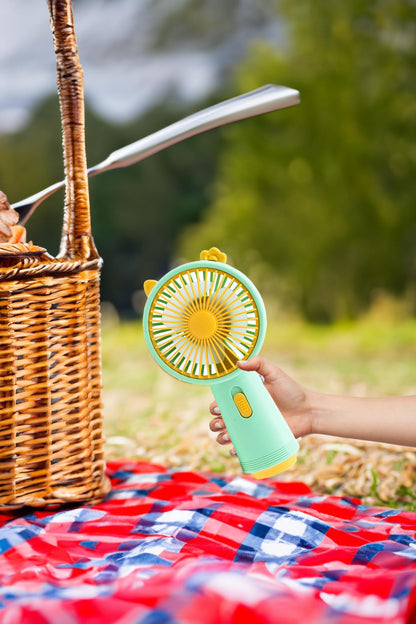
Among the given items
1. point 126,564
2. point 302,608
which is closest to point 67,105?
point 126,564

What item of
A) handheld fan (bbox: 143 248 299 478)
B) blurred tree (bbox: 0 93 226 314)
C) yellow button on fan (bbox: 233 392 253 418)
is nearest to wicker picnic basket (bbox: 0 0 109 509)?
handheld fan (bbox: 143 248 299 478)

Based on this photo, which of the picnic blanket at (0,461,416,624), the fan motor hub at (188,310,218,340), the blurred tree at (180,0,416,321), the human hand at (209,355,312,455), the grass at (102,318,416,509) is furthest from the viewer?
the blurred tree at (180,0,416,321)

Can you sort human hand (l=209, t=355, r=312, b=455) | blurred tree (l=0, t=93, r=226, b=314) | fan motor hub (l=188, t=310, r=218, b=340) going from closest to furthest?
fan motor hub (l=188, t=310, r=218, b=340) → human hand (l=209, t=355, r=312, b=455) → blurred tree (l=0, t=93, r=226, b=314)

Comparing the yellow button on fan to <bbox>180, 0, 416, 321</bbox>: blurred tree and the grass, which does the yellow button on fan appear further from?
<bbox>180, 0, 416, 321</bbox>: blurred tree

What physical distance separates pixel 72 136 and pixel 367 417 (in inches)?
28.7

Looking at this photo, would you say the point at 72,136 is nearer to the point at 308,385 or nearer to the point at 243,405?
the point at 243,405

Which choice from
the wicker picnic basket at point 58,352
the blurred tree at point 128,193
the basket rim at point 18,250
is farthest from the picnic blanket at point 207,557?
the blurred tree at point 128,193

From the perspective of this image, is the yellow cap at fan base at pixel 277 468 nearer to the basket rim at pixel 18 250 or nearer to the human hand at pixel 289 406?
the human hand at pixel 289 406

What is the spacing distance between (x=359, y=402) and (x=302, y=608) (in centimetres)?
47

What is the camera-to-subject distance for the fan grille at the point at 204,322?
976 millimetres

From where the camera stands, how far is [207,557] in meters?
0.90

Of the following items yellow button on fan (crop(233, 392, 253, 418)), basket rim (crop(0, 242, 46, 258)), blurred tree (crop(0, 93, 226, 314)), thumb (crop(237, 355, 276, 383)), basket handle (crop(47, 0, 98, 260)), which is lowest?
yellow button on fan (crop(233, 392, 253, 418))

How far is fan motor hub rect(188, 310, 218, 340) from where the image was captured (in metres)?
0.97

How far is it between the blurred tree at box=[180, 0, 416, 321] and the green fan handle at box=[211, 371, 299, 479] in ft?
13.8
